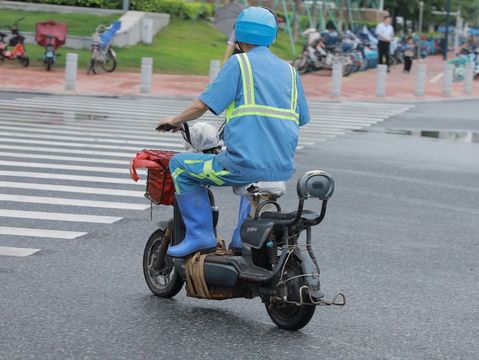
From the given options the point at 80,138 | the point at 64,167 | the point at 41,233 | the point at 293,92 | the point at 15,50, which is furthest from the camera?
the point at 15,50

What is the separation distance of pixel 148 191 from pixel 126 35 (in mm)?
30164

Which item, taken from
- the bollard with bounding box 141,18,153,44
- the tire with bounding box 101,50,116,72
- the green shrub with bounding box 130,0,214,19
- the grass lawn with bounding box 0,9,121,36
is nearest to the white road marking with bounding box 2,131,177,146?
the tire with bounding box 101,50,116,72

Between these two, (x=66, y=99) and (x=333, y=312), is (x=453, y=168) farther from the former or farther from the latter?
(x=66, y=99)

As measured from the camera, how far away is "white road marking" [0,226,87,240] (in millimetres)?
9195

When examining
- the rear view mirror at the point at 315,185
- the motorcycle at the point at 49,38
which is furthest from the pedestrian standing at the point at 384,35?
the rear view mirror at the point at 315,185

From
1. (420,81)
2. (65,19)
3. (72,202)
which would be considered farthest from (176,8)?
(72,202)

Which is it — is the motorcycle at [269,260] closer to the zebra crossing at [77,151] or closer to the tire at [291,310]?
the tire at [291,310]

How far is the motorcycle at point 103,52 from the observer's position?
31578 millimetres

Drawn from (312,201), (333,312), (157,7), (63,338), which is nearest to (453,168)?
(312,201)

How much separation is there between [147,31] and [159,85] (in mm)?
8716

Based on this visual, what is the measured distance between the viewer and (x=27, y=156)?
1450cm

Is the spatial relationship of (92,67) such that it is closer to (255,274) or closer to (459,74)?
(459,74)

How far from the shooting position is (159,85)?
29969mm

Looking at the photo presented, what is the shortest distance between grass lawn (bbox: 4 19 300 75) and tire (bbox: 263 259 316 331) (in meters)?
26.7
